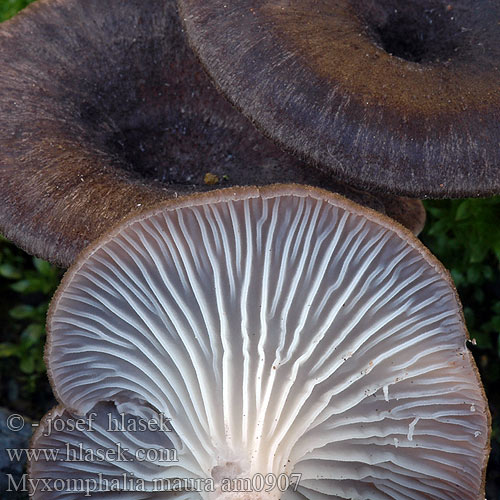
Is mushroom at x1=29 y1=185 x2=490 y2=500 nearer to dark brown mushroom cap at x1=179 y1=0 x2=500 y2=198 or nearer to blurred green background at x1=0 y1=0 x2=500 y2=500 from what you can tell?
dark brown mushroom cap at x1=179 y1=0 x2=500 y2=198

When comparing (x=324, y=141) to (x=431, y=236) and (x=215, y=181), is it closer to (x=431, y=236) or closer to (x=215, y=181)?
(x=215, y=181)

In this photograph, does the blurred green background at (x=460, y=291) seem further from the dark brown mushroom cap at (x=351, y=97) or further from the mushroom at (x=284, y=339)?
the mushroom at (x=284, y=339)

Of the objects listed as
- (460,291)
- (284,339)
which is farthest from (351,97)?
(460,291)

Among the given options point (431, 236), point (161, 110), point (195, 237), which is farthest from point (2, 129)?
point (431, 236)

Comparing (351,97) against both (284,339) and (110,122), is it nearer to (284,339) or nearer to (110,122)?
(284,339)

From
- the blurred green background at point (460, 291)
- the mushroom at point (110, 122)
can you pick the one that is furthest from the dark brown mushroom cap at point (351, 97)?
the blurred green background at point (460, 291)

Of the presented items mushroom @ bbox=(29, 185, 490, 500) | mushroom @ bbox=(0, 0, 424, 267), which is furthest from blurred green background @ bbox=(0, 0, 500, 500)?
mushroom @ bbox=(29, 185, 490, 500)
